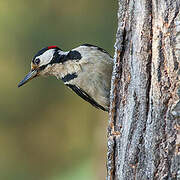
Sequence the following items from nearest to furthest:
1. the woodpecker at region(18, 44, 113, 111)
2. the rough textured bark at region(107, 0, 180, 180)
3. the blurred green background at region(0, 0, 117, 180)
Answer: the rough textured bark at region(107, 0, 180, 180) < the woodpecker at region(18, 44, 113, 111) < the blurred green background at region(0, 0, 117, 180)

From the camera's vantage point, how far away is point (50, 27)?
25.2 ft

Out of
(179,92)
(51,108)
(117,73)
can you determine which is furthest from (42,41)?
(179,92)

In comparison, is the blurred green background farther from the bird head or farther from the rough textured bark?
the rough textured bark

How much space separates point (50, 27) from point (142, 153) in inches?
213

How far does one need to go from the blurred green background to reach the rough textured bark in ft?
14.7

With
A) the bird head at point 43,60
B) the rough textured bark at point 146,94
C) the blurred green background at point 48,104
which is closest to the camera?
the rough textured bark at point 146,94

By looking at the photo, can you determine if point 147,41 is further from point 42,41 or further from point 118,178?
point 42,41

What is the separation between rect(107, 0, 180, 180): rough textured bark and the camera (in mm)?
2402

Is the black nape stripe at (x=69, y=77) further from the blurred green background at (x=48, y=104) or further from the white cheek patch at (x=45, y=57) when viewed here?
the blurred green background at (x=48, y=104)

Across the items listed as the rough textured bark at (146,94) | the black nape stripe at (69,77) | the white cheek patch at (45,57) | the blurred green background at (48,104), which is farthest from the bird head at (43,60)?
the blurred green background at (48,104)

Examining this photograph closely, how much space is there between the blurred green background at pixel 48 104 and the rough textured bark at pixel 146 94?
4.49 metres

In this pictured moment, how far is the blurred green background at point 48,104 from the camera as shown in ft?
25.0

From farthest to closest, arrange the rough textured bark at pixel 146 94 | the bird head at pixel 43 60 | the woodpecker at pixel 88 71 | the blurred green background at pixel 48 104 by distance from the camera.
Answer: the blurred green background at pixel 48 104 → the bird head at pixel 43 60 → the woodpecker at pixel 88 71 → the rough textured bark at pixel 146 94

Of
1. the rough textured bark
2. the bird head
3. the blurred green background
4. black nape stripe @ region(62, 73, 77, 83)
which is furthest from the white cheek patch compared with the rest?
the blurred green background
